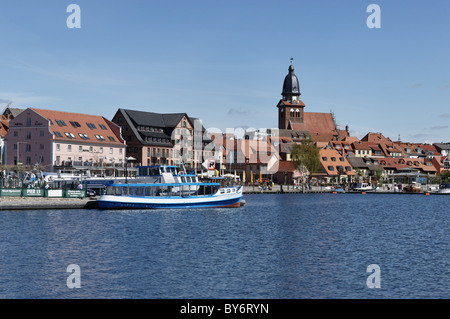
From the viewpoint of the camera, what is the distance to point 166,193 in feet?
293

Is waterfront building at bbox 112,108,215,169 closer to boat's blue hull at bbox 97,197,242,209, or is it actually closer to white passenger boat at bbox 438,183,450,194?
boat's blue hull at bbox 97,197,242,209

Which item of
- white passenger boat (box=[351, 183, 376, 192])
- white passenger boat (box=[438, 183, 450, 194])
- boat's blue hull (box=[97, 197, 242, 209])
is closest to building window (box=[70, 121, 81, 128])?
boat's blue hull (box=[97, 197, 242, 209])

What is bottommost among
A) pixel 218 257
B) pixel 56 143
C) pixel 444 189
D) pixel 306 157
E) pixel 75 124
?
pixel 218 257

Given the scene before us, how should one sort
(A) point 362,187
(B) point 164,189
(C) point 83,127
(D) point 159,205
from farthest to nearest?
(A) point 362,187
(C) point 83,127
(B) point 164,189
(D) point 159,205

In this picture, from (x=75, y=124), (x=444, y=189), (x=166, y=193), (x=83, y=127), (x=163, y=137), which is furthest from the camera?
(x=444, y=189)

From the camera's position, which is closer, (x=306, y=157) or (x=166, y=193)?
(x=166, y=193)

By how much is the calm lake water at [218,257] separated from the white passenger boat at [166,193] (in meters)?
12.6

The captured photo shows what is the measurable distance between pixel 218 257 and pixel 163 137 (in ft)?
405

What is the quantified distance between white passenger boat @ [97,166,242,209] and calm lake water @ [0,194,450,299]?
1258cm

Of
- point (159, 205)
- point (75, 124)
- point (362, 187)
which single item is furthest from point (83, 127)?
point (362, 187)

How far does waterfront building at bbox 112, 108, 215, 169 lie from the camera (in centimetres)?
15638

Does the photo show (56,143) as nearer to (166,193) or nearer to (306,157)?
(166,193)

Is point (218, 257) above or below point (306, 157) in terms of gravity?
below
